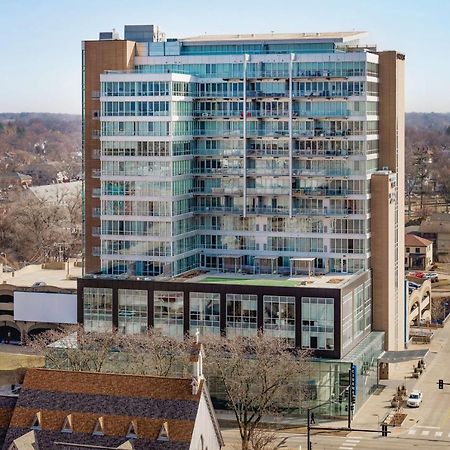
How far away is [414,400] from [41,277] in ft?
213

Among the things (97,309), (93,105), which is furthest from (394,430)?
(93,105)

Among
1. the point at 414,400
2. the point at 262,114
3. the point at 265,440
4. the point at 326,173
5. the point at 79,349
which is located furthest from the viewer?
the point at 262,114

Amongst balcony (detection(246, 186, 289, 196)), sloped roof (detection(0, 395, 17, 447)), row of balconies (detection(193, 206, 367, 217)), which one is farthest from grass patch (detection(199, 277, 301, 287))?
sloped roof (detection(0, 395, 17, 447))

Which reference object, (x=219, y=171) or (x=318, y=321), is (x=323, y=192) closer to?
(x=219, y=171)

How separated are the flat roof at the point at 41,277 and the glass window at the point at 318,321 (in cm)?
4129

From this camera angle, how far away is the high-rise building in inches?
5468

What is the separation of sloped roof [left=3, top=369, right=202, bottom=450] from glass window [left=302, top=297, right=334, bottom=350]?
119 ft

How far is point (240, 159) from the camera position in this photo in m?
144

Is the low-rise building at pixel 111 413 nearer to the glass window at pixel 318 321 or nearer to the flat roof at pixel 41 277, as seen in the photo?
the glass window at pixel 318 321

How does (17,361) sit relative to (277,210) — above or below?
below

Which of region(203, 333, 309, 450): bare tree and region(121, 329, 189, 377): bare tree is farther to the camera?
region(121, 329, 189, 377): bare tree

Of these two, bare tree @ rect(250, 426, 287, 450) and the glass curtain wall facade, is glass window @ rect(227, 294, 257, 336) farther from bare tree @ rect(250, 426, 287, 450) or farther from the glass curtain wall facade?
bare tree @ rect(250, 426, 287, 450)

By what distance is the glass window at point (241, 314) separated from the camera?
132 metres

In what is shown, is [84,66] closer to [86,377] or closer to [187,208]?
[187,208]
